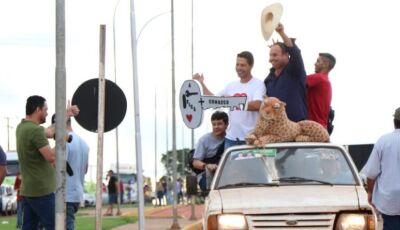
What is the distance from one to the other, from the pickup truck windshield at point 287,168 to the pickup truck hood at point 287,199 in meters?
0.18

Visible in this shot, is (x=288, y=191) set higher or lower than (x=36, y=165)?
lower

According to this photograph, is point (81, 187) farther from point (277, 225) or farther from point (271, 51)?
point (277, 225)

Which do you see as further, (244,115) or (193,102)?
(193,102)

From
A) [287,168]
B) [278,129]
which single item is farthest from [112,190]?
[287,168]

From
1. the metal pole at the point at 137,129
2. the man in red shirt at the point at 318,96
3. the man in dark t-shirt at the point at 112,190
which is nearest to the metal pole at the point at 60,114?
the man in red shirt at the point at 318,96

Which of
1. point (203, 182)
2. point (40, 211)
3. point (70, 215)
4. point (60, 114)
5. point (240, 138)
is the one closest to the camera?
point (40, 211)

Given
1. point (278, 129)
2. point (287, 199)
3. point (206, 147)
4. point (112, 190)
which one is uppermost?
point (278, 129)

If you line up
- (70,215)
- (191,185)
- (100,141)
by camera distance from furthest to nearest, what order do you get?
1. (100,141)
2. (70,215)
3. (191,185)

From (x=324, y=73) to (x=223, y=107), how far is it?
1.37 m

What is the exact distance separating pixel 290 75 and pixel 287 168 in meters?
1.84

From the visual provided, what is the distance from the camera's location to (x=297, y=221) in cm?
846

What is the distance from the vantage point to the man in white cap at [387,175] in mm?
9688

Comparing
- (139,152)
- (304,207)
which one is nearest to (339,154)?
(304,207)

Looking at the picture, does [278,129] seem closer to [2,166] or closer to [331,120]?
[331,120]
